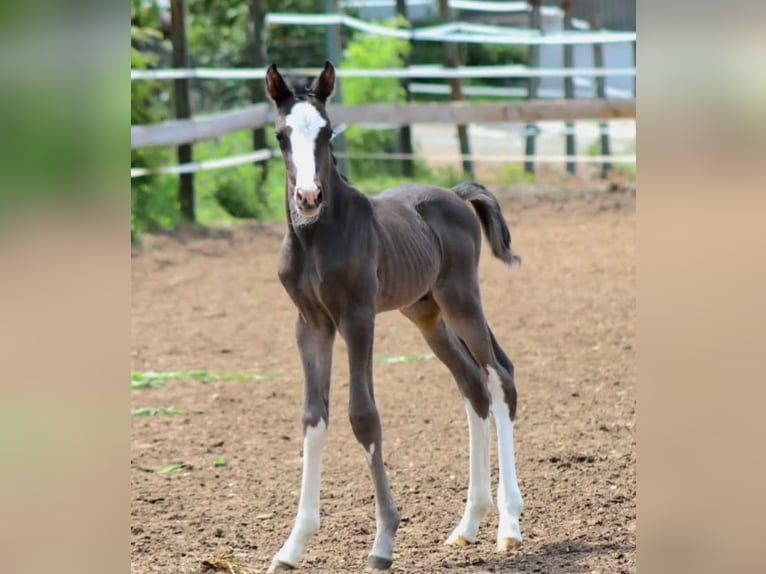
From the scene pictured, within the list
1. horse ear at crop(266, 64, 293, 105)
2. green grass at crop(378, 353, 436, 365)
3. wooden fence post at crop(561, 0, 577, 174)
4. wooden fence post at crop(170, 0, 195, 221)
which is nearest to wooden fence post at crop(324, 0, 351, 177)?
wooden fence post at crop(170, 0, 195, 221)

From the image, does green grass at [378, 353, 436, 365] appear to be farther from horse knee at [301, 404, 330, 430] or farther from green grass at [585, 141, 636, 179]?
green grass at [585, 141, 636, 179]

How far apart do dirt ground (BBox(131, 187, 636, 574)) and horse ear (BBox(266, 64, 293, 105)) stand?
174 centimetres

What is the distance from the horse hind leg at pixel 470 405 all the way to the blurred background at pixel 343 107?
7.50 m

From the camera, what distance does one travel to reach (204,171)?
566 inches

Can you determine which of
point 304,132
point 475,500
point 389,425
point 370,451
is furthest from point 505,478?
point 389,425

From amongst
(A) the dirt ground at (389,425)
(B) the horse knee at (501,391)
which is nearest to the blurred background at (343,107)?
(A) the dirt ground at (389,425)

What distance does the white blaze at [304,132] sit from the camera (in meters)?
3.88

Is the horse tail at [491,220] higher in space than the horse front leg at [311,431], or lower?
higher

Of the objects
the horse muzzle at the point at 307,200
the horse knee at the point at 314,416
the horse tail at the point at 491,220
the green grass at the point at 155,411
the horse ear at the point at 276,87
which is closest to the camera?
the horse muzzle at the point at 307,200

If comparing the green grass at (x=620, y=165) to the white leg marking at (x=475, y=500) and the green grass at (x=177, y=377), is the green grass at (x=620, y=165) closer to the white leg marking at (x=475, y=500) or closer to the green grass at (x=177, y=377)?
the green grass at (x=177, y=377)

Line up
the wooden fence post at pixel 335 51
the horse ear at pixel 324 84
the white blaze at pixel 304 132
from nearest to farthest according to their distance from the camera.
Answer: the white blaze at pixel 304 132 → the horse ear at pixel 324 84 → the wooden fence post at pixel 335 51

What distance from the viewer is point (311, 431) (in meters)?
4.22
